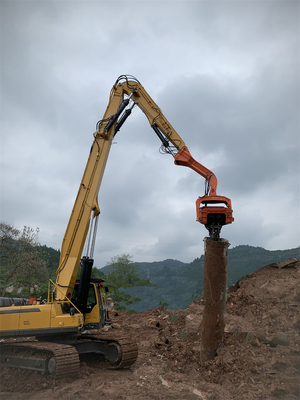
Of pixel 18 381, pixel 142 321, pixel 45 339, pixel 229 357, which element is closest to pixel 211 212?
pixel 229 357

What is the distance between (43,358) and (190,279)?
24.0 m

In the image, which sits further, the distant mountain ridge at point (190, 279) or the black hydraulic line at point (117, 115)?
the distant mountain ridge at point (190, 279)

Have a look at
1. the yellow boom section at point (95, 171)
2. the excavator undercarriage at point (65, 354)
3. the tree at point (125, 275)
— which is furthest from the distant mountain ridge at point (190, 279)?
the yellow boom section at point (95, 171)

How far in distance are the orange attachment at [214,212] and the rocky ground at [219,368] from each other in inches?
109

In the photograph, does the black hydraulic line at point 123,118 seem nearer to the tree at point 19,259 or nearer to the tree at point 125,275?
the tree at point 19,259

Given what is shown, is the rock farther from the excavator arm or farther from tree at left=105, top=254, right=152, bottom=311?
tree at left=105, top=254, right=152, bottom=311

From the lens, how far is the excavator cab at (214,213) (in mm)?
6843

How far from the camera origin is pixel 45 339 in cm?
774

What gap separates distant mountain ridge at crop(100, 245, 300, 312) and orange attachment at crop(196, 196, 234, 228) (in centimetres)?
1112

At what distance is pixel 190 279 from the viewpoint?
29.9 meters

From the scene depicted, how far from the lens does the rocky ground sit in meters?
6.07

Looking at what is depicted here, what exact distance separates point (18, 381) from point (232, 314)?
6053mm

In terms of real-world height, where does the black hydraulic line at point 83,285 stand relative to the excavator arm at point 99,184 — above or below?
below

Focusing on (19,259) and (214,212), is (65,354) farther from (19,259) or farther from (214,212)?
(19,259)
